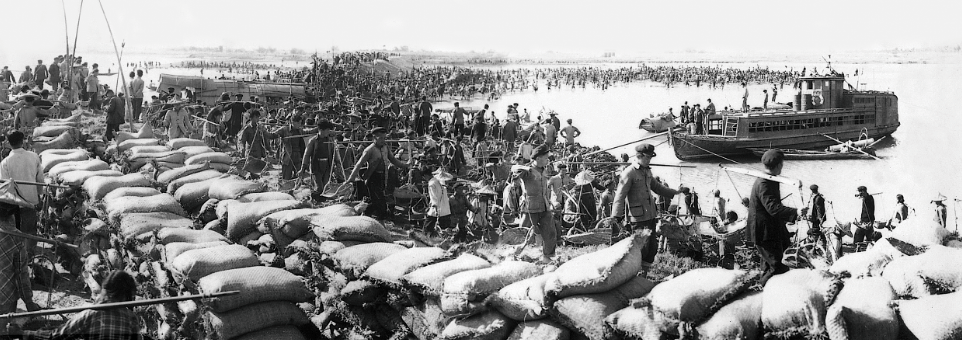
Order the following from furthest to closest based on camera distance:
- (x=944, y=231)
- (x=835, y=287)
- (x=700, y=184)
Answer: (x=700, y=184), (x=944, y=231), (x=835, y=287)

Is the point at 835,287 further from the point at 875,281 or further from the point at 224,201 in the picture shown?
the point at 224,201

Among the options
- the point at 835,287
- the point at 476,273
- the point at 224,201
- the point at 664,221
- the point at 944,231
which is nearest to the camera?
the point at 835,287

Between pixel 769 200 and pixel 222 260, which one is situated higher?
pixel 769 200

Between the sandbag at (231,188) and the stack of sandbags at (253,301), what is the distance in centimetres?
277

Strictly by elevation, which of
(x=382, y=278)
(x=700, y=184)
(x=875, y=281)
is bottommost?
(x=700, y=184)

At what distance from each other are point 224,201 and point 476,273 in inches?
162

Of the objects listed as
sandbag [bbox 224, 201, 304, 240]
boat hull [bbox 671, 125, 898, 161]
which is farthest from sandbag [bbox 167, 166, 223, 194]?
boat hull [bbox 671, 125, 898, 161]

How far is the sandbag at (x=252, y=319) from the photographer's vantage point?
18.2 feet

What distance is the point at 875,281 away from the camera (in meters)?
4.32

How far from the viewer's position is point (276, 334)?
18.9 feet

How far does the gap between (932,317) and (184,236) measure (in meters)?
5.69

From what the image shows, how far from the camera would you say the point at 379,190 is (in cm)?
1016

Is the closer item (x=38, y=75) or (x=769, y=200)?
(x=769, y=200)

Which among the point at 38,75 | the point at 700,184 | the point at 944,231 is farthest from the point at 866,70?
the point at 944,231
